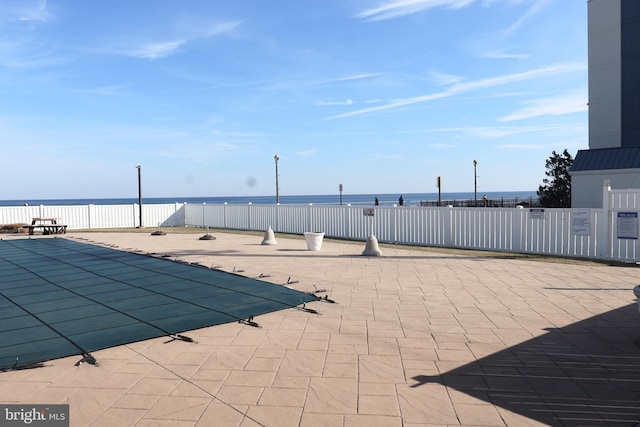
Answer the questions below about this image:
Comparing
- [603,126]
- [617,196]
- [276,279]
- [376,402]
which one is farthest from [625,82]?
Answer: [376,402]

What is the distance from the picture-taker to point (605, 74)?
68.4 ft

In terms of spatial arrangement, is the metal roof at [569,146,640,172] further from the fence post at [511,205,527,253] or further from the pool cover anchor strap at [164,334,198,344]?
the pool cover anchor strap at [164,334,198,344]

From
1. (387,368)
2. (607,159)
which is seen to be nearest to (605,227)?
(607,159)

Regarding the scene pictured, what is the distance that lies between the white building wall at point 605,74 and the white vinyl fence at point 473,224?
37.1 feet

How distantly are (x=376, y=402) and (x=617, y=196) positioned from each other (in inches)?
376

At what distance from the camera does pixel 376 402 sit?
3578 millimetres

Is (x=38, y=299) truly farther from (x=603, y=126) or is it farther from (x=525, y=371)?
(x=603, y=126)

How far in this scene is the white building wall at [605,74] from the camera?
2041cm

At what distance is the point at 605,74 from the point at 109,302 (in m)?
22.1

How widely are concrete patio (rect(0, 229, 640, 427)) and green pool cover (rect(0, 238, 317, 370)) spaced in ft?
1.37

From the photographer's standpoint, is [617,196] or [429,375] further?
[617,196]

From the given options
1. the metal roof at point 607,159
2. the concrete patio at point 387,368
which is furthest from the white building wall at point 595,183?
the concrete patio at point 387,368

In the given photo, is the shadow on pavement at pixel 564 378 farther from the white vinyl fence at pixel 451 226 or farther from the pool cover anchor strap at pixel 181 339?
the white vinyl fence at pixel 451 226

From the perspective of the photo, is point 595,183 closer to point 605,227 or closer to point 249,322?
point 605,227
